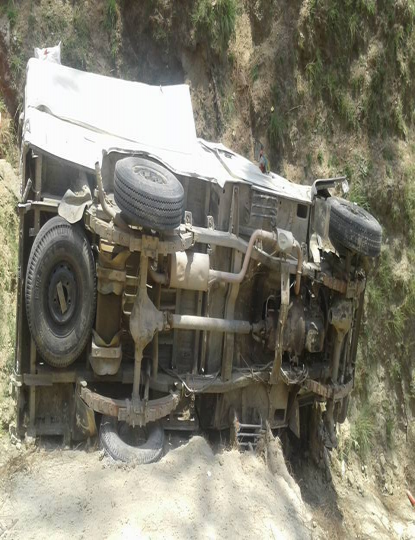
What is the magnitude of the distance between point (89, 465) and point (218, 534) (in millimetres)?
1233

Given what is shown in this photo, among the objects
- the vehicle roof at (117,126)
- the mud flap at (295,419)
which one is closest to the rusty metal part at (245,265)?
the vehicle roof at (117,126)

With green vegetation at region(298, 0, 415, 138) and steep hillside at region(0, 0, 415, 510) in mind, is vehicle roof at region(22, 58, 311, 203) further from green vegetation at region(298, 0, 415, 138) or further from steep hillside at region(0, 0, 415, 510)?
green vegetation at region(298, 0, 415, 138)

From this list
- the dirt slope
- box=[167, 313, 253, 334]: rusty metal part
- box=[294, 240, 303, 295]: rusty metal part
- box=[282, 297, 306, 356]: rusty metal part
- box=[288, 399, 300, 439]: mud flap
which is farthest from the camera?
box=[288, 399, 300, 439]: mud flap

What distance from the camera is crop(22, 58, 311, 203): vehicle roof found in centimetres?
648

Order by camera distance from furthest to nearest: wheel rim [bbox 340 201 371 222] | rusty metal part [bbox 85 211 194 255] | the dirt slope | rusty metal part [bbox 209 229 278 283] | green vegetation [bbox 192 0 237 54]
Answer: green vegetation [bbox 192 0 237 54] < wheel rim [bbox 340 201 371 222] < rusty metal part [bbox 209 229 278 283] < rusty metal part [bbox 85 211 194 255] < the dirt slope

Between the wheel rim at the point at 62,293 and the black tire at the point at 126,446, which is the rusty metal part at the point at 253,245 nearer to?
the wheel rim at the point at 62,293

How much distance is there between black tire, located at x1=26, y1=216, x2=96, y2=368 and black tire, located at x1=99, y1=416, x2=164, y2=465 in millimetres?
690

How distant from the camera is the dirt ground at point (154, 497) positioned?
16.6 ft

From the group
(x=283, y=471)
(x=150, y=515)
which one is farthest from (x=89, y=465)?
(x=283, y=471)

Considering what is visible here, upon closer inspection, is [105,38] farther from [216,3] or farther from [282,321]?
[282,321]

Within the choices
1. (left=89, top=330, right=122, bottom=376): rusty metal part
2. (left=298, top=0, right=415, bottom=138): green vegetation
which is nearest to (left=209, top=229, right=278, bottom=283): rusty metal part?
(left=89, top=330, right=122, bottom=376): rusty metal part

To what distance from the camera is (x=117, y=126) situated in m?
7.32

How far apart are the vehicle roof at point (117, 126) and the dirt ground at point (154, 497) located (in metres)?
2.60

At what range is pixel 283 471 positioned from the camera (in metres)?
6.42
